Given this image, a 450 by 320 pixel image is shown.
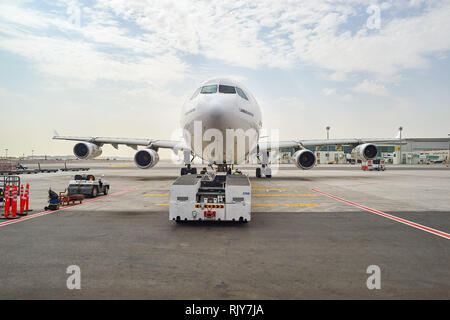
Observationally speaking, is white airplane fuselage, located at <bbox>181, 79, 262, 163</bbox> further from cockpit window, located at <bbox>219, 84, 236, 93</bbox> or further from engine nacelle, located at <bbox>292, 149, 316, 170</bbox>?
engine nacelle, located at <bbox>292, 149, 316, 170</bbox>

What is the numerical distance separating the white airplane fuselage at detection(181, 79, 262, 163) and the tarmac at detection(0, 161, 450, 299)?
16.0ft

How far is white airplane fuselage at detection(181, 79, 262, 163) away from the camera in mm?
12828

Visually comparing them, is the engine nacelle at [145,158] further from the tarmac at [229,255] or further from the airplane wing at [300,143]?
the tarmac at [229,255]

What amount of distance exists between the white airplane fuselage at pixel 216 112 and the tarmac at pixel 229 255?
4881 mm

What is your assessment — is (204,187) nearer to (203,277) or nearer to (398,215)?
(203,277)

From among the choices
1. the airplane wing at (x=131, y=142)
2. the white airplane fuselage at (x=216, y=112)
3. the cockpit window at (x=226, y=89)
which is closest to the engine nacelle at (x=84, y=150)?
the airplane wing at (x=131, y=142)

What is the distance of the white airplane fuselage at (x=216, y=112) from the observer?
12.8 meters

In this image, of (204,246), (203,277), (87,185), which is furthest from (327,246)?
(87,185)

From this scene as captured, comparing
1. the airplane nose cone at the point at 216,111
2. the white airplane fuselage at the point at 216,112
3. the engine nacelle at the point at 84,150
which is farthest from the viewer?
the engine nacelle at the point at 84,150

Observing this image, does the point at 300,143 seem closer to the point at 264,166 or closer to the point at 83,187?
the point at 264,166

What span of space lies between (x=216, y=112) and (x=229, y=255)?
808 centimetres

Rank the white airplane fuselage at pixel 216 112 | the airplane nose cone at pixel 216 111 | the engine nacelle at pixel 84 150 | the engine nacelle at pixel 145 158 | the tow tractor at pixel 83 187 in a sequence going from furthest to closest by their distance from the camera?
the engine nacelle at pixel 84 150 < the engine nacelle at pixel 145 158 < the tow tractor at pixel 83 187 < the white airplane fuselage at pixel 216 112 < the airplane nose cone at pixel 216 111
